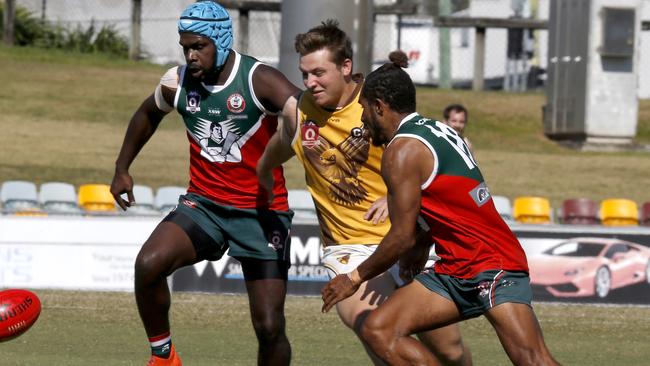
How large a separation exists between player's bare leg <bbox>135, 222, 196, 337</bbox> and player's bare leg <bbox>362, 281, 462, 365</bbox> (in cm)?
149

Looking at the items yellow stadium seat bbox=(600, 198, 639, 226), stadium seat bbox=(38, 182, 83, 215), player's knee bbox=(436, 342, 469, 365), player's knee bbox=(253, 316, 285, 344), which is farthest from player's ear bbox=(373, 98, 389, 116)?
yellow stadium seat bbox=(600, 198, 639, 226)

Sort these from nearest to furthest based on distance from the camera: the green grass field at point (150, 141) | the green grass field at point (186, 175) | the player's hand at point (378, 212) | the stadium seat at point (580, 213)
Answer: the player's hand at point (378, 212), the green grass field at point (186, 175), the stadium seat at point (580, 213), the green grass field at point (150, 141)

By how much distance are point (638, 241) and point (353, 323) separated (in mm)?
7387

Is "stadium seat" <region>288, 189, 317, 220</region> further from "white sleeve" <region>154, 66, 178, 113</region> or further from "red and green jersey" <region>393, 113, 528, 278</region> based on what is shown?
"red and green jersey" <region>393, 113, 528, 278</region>

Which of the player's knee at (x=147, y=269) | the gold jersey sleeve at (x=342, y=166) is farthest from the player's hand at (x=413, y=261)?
the player's knee at (x=147, y=269)

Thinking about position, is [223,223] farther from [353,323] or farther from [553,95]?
[553,95]

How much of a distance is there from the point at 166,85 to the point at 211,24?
52 cm

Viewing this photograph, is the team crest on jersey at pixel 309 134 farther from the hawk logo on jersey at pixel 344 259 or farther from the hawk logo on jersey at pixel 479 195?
the hawk logo on jersey at pixel 479 195

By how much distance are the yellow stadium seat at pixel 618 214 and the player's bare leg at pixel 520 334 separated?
10170 mm

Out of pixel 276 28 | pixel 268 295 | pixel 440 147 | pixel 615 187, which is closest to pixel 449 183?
pixel 440 147

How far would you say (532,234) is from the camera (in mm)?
13359

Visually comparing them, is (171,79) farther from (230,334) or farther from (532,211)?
(532,211)

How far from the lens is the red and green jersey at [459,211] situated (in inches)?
237

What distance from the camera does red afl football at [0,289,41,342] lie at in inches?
294
